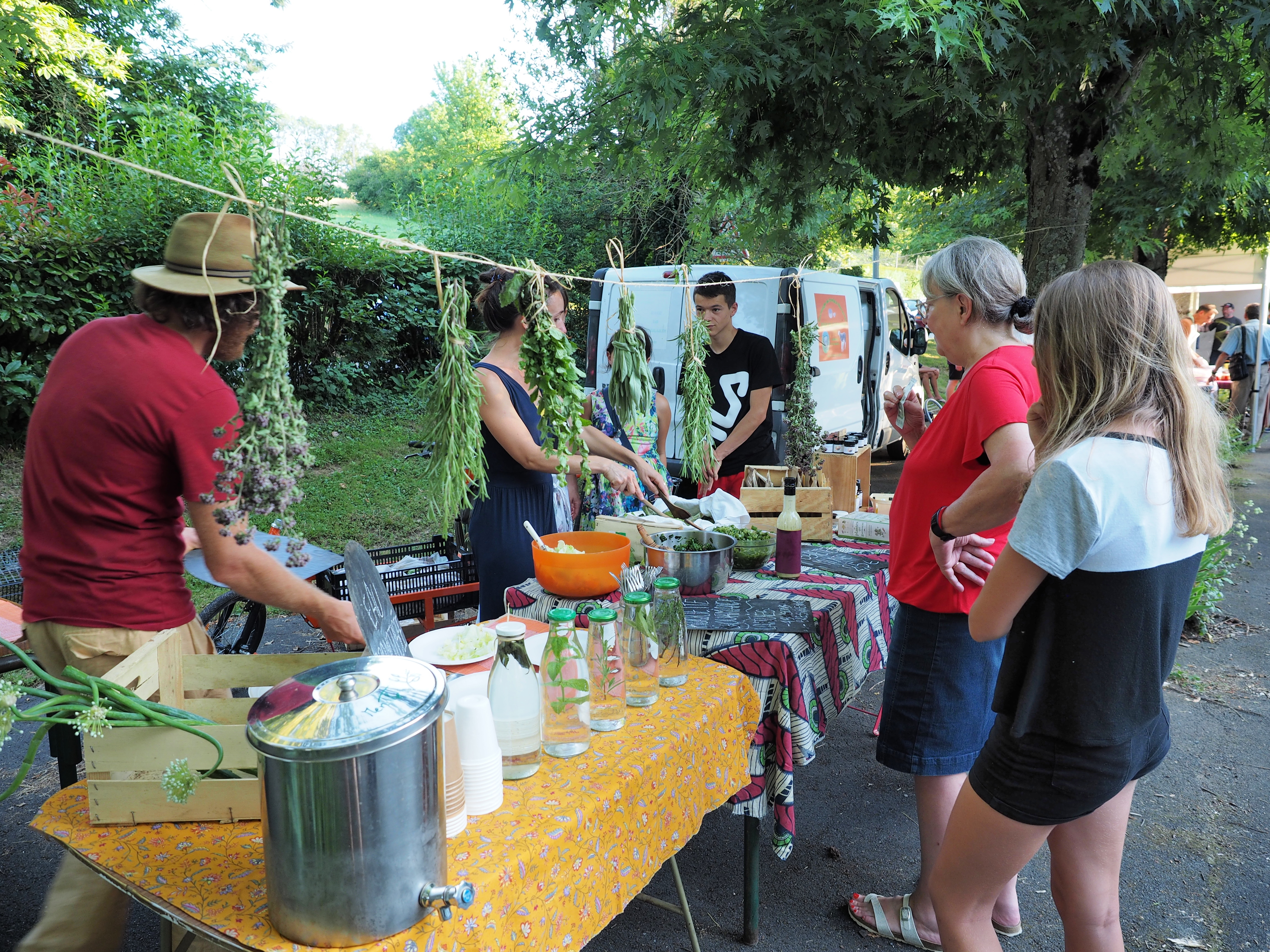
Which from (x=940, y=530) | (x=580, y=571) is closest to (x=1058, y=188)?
(x=940, y=530)

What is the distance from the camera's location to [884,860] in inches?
117

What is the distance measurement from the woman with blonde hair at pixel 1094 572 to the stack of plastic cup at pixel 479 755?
3.16 feet

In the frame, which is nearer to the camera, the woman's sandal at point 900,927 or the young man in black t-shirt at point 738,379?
the woman's sandal at point 900,927

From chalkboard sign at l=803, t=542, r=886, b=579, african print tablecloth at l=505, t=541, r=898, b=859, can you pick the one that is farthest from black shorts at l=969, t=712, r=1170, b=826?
chalkboard sign at l=803, t=542, r=886, b=579

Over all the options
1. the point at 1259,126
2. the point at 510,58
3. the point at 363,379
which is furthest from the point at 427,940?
the point at 510,58

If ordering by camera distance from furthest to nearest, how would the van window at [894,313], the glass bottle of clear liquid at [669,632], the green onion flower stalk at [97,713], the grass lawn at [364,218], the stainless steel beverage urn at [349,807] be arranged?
the grass lawn at [364,218] → the van window at [894,313] → the glass bottle of clear liquid at [669,632] → the green onion flower stalk at [97,713] → the stainless steel beverage urn at [349,807]

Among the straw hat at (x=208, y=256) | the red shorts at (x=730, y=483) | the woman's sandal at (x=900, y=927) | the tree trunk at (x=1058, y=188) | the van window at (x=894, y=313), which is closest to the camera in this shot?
the straw hat at (x=208, y=256)

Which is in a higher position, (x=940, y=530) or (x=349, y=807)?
(x=940, y=530)

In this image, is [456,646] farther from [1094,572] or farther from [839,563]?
[839,563]

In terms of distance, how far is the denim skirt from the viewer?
2.23m

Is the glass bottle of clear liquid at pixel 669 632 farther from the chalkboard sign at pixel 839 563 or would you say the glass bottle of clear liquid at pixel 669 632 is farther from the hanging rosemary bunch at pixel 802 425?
the hanging rosemary bunch at pixel 802 425

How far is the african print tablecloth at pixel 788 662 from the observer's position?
90.4 inches

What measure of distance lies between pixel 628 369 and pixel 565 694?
1.46 metres

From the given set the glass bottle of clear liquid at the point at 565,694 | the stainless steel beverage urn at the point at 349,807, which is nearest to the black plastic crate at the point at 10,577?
the glass bottle of clear liquid at the point at 565,694
